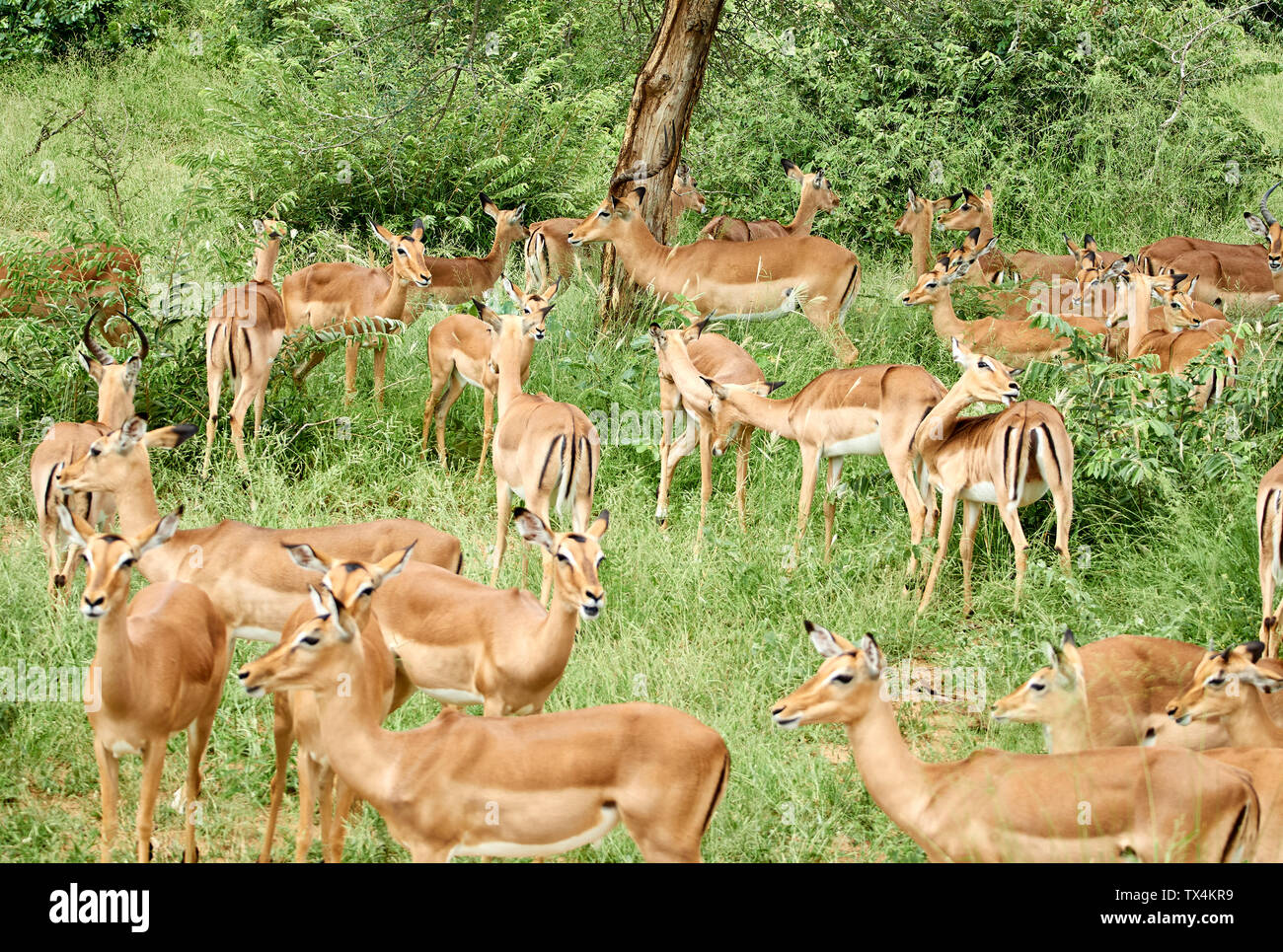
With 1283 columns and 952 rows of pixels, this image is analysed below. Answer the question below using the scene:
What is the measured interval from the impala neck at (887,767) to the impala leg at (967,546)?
184 cm

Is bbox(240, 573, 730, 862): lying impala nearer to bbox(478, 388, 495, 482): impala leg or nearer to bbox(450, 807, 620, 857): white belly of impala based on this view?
bbox(450, 807, 620, 857): white belly of impala

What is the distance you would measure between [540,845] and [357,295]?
479cm

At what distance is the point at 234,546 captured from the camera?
4.32m

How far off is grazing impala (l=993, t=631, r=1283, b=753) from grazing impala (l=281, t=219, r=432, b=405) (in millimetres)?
4022

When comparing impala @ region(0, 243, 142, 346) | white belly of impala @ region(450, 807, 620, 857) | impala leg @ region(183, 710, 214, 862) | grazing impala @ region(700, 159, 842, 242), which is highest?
grazing impala @ region(700, 159, 842, 242)

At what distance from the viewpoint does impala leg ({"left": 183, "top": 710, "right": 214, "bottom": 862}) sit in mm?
3566

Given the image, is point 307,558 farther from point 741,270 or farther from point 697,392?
point 741,270

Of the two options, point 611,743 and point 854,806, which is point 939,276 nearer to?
point 854,806

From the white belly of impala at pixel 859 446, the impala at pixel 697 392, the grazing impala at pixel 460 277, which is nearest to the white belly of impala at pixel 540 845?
the impala at pixel 697 392

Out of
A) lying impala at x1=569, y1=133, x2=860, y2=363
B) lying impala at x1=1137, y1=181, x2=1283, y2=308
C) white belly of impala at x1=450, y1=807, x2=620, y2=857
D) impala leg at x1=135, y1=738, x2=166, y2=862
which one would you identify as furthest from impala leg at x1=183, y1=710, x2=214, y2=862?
lying impala at x1=1137, y1=181, x2=1283, y2=308

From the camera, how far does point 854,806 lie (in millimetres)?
3842

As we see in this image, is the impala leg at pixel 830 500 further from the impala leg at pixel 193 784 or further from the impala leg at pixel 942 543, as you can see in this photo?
the impala leg at pixel 193 784

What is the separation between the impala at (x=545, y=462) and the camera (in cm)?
507

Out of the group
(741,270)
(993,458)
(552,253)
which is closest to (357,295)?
(552,253)
